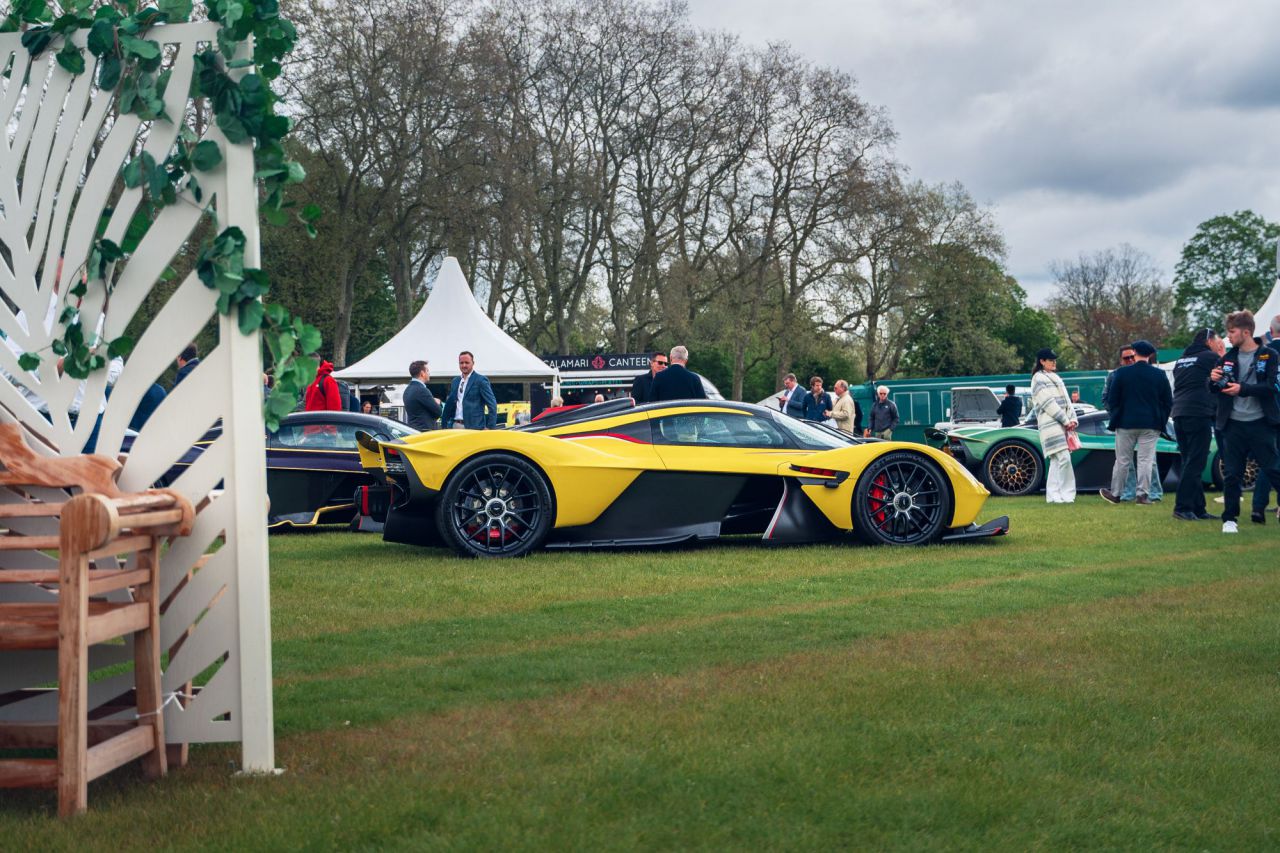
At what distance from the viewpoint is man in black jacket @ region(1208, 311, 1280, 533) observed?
12070 mm

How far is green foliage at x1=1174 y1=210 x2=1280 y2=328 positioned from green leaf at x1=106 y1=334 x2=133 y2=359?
3596 inches

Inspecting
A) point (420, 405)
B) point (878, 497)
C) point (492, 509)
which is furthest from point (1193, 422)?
point (420, 405)

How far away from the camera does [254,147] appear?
414 cm

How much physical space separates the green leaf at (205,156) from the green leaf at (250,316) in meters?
0.43

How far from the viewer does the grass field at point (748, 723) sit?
3.55 meters

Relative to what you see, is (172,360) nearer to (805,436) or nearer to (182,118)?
(182,118)

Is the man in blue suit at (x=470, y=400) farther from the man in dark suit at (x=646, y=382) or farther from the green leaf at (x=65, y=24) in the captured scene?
the green leaf at (x=65, y=24)

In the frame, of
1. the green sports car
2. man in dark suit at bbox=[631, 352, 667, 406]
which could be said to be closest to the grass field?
man in dark suit at bbox=[631, 352, 667, 406]

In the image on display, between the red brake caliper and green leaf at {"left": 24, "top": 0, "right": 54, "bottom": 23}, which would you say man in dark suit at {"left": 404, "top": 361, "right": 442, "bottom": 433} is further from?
green leaf at {"left": 24, "top": 0, "right": 54, "bottom": 23}

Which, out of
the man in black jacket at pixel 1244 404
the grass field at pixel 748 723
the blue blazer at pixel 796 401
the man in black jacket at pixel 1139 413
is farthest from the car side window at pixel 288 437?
the blue blazer at pixel 796 401

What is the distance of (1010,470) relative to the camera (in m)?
18.0

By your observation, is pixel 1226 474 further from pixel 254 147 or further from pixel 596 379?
pixel 596 379

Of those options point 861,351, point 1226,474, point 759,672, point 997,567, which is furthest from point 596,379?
point 759,672

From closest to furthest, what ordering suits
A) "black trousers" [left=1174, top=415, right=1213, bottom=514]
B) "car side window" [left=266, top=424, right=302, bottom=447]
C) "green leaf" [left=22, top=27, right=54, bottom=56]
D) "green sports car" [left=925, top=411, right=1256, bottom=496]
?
"green leaf" [left=22, top=27, right=54, bottom=56]
"car side window" [left=266, top=424, right=302, bottom=447]
"black trousers" [left=1174, top=415, right=1213, bottom=514]
"green sports car" [left=925, top=411, right=1256, bottom=496]
